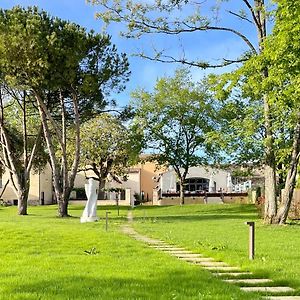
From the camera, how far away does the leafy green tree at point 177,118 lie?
4225 cm

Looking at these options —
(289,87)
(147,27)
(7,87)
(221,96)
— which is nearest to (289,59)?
(289,87)

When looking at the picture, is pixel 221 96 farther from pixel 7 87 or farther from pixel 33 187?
pixel 33 187

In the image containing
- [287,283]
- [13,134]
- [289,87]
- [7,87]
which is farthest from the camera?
[13,134]

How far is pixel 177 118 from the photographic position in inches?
1681

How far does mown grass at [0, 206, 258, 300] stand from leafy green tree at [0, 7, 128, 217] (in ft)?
49.2

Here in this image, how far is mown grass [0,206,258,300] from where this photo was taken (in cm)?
648

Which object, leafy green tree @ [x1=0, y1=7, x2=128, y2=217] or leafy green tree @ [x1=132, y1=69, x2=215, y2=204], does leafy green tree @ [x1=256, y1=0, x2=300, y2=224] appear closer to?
leafy green tree @ [x1=0, y1=7, x2=128, y2=217]

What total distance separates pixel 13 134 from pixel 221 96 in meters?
21.6

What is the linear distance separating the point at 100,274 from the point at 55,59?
19856 millimetres

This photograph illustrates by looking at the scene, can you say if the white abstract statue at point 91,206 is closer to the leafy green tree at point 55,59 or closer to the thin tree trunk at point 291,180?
the leafy green tree at point 55,59

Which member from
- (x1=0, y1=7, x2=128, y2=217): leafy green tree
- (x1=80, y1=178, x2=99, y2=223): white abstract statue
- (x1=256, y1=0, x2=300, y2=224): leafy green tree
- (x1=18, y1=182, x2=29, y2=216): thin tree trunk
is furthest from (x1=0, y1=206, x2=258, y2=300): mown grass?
(x1=18, y1=182, x2=29, y2=216): thin tree trunk

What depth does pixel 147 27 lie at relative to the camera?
854 inches

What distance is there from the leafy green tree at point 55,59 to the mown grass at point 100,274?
15.0 metres

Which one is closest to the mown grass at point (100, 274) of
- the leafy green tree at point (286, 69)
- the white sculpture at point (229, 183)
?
the leafy green tree at point (286, 69)
